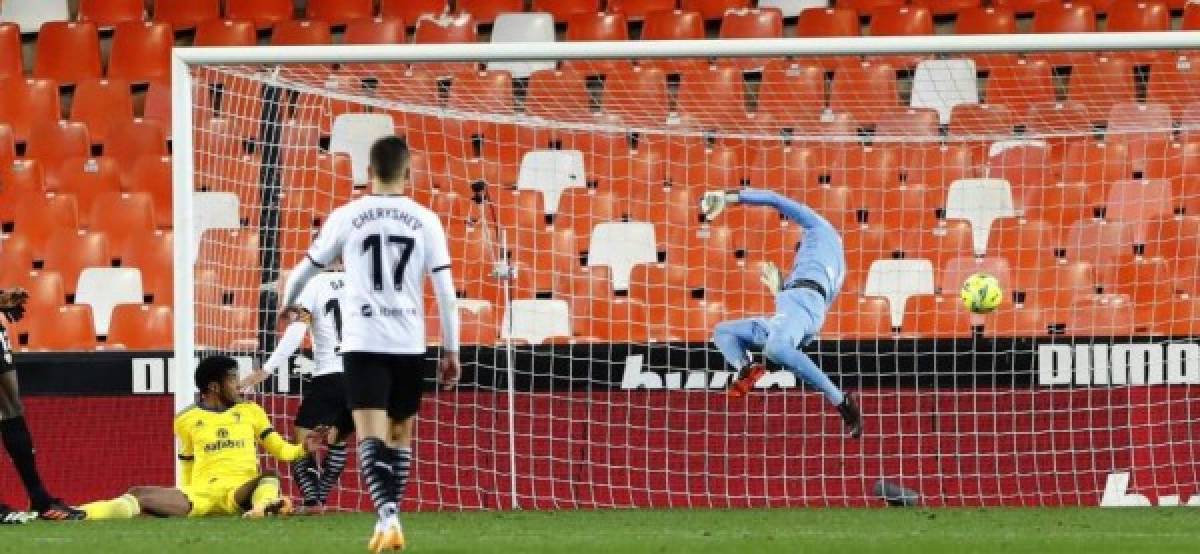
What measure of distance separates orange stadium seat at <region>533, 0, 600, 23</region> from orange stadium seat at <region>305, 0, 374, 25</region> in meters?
1.38

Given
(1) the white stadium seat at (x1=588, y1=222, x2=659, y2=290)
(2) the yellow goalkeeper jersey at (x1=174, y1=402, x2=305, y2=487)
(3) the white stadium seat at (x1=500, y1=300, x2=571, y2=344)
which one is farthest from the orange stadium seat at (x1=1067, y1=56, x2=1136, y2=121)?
(2) the yellow goalkeeper jersey at (x1=174, y1=402, x2=305, y2=487)

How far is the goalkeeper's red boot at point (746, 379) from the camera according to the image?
11.8m

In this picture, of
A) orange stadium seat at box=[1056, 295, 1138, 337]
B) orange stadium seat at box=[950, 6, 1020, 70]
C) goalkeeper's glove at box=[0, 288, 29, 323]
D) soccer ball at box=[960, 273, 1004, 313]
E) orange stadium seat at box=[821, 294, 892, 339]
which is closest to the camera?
goalkeeper's glove at box=[0, 288, 29, 323]

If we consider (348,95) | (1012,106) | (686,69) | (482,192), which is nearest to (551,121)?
(482,192)

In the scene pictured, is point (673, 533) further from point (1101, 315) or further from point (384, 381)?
point (1101, 315)

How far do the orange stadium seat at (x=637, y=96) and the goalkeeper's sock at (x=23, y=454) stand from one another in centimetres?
469

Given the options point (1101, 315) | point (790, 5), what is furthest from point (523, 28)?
point (1101, 315)

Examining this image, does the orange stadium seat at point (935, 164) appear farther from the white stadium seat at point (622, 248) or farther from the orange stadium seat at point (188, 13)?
the orange stadium seat at point (188, 13)

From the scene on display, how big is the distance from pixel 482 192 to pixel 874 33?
4159mm

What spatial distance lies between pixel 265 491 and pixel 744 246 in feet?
13.4

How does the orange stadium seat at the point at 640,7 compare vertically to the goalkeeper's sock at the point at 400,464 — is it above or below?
above

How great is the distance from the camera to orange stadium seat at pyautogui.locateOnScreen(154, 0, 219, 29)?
17281 millimetres

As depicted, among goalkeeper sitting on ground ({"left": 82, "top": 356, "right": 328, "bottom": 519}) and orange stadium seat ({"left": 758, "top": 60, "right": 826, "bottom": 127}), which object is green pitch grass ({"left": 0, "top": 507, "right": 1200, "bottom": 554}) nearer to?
goalkeeper sitting on ground ({"left": 82, "top": 356, "right": 328, "bottom": 519})

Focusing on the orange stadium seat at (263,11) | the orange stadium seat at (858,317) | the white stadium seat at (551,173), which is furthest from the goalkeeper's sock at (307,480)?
the orange stadium seat at (263,11)
